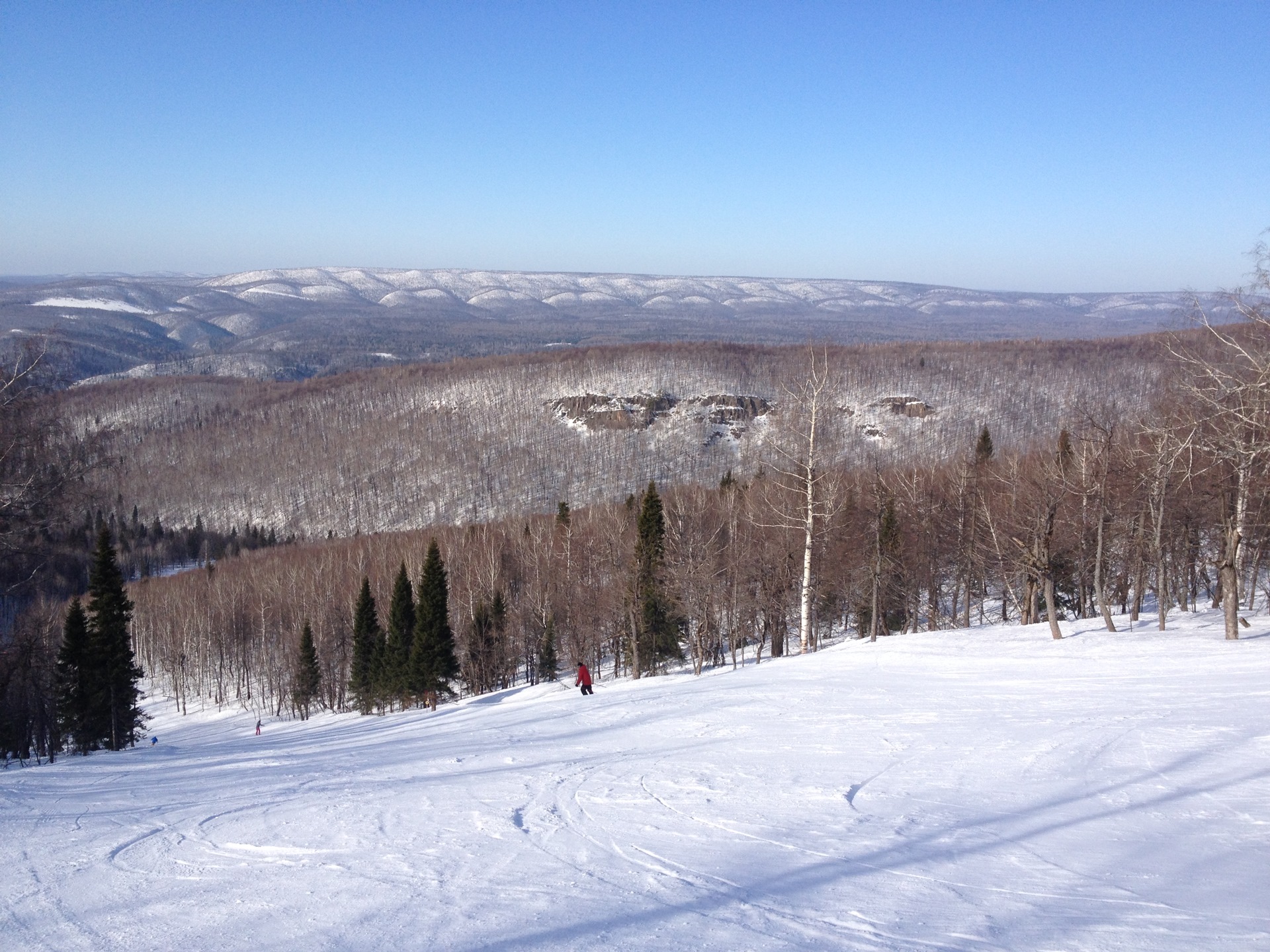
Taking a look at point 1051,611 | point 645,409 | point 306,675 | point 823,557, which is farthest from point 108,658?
point 645,409

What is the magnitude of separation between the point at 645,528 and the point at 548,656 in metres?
8.68

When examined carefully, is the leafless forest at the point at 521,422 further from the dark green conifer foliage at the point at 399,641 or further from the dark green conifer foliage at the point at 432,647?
the dark green conifer foliage at the point at 432,647

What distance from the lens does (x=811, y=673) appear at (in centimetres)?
1762

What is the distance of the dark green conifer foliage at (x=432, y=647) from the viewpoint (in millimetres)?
36906

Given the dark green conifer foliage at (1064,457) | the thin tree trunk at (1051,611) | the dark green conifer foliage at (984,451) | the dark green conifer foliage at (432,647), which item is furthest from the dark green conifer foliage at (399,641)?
the dark green conifer foliage at (984,451)

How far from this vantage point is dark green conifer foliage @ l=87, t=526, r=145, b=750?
3006 cm

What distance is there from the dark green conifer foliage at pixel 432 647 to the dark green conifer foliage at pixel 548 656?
4.69 meters

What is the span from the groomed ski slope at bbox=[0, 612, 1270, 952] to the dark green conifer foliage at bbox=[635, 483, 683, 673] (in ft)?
63.8

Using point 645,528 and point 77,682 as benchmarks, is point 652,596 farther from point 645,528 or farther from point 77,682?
point 77,682

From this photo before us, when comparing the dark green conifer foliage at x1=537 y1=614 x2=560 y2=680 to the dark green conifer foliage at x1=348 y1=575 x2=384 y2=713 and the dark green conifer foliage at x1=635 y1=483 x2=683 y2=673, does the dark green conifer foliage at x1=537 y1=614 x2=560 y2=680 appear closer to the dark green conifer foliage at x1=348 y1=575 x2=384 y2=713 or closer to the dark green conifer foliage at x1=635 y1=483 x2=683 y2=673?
the dark green conifer foliage at x1=635 y1=483 x2=683 y2=673

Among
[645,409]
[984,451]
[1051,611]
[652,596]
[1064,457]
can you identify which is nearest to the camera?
[1051,611]

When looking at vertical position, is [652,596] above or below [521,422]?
above

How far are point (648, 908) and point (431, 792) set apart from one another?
435 cm

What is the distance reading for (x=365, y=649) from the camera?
139 feet
